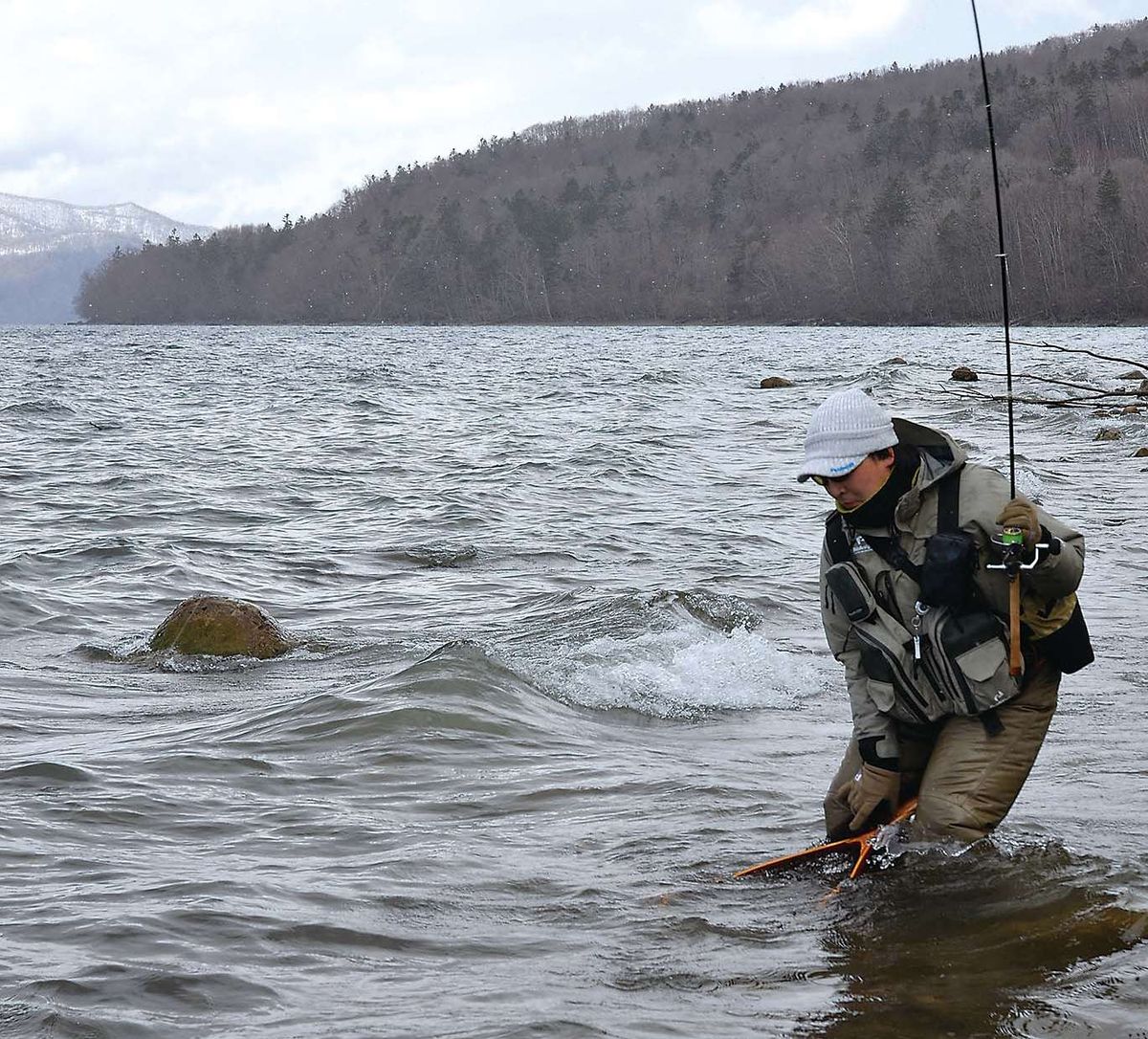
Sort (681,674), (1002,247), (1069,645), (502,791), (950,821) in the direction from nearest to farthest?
1. (1069,645)
2. (950,821)
3. (1002,247)
4. (502,791)
5. (681,674)

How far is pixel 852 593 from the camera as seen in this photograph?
4496 mm

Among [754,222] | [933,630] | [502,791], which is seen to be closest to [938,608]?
[933,630]

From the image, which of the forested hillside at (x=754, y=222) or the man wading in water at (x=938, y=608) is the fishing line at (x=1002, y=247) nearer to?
the man wading in water at (x=938, y=608)

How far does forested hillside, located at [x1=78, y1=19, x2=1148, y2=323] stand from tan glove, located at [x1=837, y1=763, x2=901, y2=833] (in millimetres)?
79524

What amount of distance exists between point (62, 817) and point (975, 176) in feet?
381

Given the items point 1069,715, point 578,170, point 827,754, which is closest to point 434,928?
point 827,754

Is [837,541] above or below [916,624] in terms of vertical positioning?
above

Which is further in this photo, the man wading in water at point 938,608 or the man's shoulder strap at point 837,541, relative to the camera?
the man's shoulder strap at point 837,541

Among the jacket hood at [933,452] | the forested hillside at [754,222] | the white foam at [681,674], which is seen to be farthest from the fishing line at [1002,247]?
the forested hillside at [754,222]

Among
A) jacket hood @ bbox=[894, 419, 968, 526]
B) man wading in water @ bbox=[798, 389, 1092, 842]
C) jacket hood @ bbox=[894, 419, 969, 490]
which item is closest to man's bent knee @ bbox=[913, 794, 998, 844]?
man wading in water @ bbox=[798, 389, 1092, 842]

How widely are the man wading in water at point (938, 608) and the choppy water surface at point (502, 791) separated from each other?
1.21 ft

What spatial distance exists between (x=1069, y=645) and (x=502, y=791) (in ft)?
9.49

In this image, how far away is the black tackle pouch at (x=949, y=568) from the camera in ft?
13.7

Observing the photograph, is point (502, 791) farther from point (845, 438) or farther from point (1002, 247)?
point (1002, 247)
